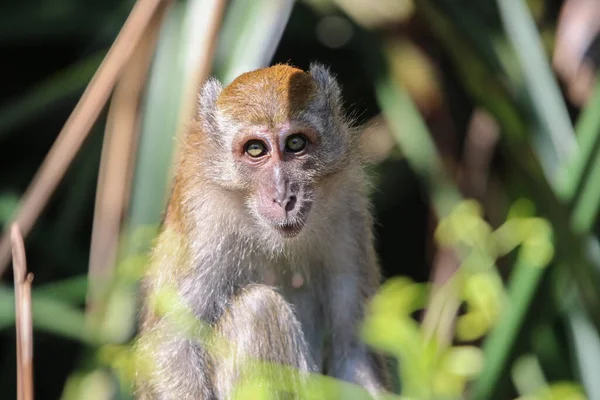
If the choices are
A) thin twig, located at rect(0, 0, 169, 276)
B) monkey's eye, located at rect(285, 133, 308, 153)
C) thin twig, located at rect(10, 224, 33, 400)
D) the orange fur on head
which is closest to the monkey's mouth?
monkey's eye, located at rect(285, 133, 308, 153)

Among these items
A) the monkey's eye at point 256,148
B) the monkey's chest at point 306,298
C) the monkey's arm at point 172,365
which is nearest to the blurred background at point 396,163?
the monkey's arm at point 172,365

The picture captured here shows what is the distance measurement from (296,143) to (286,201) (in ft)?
0.99

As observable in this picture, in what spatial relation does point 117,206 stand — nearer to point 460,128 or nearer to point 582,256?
point 582,256

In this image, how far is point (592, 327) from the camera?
4.34 m

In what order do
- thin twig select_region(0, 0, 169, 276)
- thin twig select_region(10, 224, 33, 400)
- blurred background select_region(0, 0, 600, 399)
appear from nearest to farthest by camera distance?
thin twig select_region(10, 224, 33, 400) < blurred background select_region(0, 0, 600, 399) < thin twig select_region(0, 0, 169, 276)

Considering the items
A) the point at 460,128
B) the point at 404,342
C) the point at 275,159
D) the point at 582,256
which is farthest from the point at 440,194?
the point at 404,342

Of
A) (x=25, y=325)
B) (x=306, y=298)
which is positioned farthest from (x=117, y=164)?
(x=25, y=325)

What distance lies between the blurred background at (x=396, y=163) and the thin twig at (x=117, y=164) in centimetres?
1

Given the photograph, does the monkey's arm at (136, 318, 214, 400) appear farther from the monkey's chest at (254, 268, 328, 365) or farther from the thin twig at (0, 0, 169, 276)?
the thin twig at (0, 0, 169, 276)

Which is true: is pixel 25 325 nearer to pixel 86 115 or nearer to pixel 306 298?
pixel 86 115

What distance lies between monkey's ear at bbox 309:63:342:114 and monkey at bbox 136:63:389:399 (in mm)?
11

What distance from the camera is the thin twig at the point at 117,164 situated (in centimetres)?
479

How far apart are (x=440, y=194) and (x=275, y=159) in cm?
149

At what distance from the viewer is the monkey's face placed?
14.8ft
